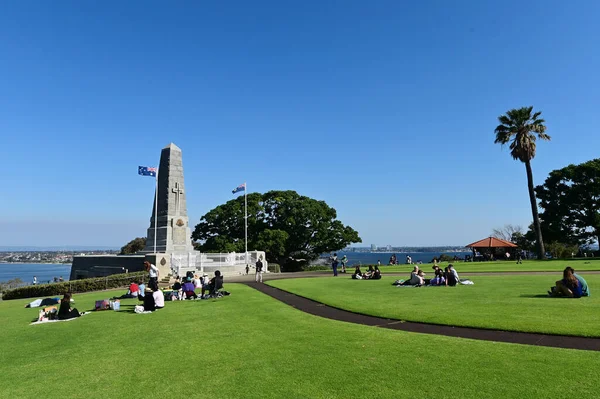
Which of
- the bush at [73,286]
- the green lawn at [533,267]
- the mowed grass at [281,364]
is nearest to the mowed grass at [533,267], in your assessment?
the green lawn at [533,267]

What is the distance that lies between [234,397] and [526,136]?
45.9m

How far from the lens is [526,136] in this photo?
138ft

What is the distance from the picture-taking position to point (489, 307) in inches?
435

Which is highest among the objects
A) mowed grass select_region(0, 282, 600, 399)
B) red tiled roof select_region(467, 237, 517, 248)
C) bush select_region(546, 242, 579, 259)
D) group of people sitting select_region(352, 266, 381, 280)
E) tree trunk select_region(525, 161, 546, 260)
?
tree trunk select_region(525, 161, 546, 260)

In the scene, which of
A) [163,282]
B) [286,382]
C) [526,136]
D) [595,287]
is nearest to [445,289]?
[595,287]

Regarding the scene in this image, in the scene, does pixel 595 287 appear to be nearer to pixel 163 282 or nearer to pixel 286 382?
pixel 286 382

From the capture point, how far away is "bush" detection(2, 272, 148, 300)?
2448cm

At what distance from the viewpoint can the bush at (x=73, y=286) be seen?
2448cm

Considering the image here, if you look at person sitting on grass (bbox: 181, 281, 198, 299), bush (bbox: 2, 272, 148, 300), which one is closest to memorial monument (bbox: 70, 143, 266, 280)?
bush (bbox: 2, 272, 148, 300)

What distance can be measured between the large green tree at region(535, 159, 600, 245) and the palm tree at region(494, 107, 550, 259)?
14092 millimetres

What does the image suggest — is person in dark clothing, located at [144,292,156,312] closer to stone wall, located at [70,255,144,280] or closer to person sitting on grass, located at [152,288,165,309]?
person sitting on grass, located at [152,288,165,309]

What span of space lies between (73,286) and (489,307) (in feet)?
81.3

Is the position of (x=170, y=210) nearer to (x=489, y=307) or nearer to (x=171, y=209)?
(x=171, y=209)

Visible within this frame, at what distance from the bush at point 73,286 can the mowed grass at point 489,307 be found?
16119 millimetres
